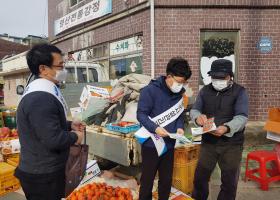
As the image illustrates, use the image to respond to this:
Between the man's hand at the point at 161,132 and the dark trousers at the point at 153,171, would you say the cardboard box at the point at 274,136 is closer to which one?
the dark trousers at the point at 153,171

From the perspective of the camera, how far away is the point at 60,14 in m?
13.2

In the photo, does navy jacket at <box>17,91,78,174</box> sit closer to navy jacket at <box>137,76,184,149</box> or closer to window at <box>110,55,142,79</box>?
navy jacket at <box>137,76,184,149</box>

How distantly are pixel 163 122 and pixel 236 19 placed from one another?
5.46 m

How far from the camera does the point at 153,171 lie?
3303 millimetres

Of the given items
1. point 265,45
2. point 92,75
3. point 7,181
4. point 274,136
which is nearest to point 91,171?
point 7,181

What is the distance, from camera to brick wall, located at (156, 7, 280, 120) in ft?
25.1

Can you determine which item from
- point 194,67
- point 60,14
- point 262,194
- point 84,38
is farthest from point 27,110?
point 60,14

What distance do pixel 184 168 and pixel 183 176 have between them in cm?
12

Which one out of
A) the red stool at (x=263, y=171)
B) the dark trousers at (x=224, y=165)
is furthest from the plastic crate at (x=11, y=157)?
the red stool at (x=263, y=171)

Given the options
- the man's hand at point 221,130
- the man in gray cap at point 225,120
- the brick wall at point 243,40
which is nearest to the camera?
the man's hand at point 221,130

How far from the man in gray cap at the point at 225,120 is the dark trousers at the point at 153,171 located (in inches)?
19.0

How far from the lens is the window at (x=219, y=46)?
25.6 ft

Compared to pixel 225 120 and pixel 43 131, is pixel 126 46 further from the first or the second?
pixel 43 131

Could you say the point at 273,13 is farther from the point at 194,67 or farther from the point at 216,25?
the point at 194,67
